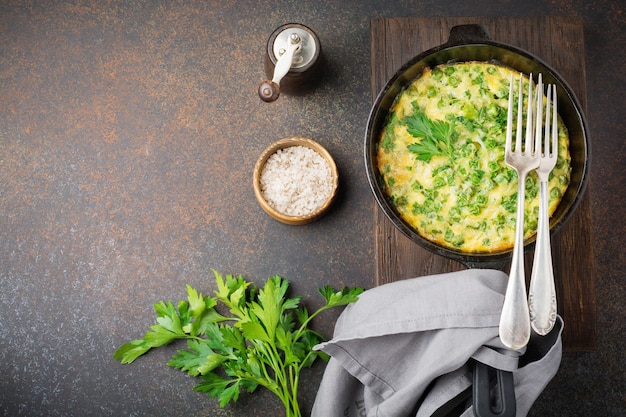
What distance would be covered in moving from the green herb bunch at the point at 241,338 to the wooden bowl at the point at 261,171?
0.21 m

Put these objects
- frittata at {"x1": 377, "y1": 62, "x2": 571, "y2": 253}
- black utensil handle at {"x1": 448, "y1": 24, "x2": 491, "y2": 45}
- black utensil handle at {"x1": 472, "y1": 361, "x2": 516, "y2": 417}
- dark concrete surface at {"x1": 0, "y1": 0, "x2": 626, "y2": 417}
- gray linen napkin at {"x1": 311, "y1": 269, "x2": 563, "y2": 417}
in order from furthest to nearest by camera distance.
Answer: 1. dark concrete surface at {"x1": 0, "y1": 0, "x2": 626, "y2": 417}
2. black utensil handle at {"x1": 448, "y1": 24, "x2": 491, "y2": 45}
3. frittata at {"x1": 377, "y1": 62, "x2": 571, "y2": 253}
4. gray linen napkin at {"x1": 311, "y1": 269, "x2": 563, "y2": 417}
5. black utensil handle at {"x1": 472, "y1": 361, "x2": 516, "y2": 417}

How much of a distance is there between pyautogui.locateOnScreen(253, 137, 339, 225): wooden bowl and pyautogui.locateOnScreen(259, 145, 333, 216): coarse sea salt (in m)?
0.01

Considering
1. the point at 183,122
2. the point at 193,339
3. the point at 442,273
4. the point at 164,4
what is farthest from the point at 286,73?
the point at 193,339

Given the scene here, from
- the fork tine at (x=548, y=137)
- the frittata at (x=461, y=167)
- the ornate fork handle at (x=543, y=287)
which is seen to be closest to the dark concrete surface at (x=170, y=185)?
the frittata at (x=461, y=167)

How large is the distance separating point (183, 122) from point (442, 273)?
3.31ft

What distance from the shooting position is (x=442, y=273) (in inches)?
69.9

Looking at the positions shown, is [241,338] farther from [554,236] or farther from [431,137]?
[554,236]

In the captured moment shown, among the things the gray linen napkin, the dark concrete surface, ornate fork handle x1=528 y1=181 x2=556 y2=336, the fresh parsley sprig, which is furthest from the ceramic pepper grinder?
ornate fork handle x1=528 y1=181 x2=556 y2=336

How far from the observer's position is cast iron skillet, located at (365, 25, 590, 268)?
1602mm

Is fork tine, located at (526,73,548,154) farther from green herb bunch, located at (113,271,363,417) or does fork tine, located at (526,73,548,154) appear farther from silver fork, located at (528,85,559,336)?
green herb bunch, located at (113,271,363,417)

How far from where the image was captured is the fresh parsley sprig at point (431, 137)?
1613 mm

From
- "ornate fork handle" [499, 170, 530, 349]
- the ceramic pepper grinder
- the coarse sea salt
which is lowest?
"ornate fork handle" [499, 170, 530, 349]

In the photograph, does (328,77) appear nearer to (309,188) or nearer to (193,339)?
(309,188)

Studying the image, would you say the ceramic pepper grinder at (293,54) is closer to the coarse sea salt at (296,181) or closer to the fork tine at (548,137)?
the coarse sea salt at (296,181)
